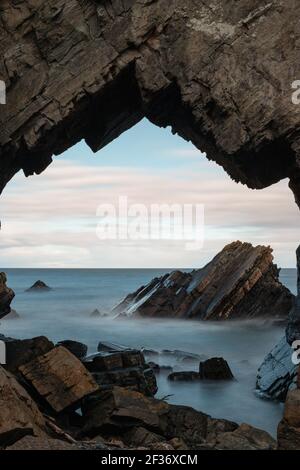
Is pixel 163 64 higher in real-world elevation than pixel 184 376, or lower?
higher

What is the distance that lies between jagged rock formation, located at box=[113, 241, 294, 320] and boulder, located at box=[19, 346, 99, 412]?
82.4 feet

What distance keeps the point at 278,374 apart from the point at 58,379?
9158 mm

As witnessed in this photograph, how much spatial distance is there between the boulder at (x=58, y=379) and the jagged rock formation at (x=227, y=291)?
2512 cm

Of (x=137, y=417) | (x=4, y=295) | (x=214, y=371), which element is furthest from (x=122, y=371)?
(x=214, y=371)

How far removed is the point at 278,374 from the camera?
21.1 metres

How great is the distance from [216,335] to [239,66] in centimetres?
2189

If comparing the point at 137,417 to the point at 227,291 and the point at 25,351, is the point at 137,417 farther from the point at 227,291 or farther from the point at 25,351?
the point at 227,291

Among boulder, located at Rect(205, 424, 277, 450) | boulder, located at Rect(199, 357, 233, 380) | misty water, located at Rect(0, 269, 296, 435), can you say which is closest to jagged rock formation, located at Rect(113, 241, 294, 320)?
misty water, located at Rect(0, 269, 296, 435)

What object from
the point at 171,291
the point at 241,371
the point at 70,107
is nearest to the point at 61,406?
the point at 70,107

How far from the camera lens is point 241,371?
83.2 ft

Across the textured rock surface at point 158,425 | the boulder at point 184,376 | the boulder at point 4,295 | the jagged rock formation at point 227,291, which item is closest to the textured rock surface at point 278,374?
the boulder at point 184,376

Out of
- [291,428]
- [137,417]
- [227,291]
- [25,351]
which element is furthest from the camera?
[227,291]

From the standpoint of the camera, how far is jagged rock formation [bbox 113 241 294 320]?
132 feet

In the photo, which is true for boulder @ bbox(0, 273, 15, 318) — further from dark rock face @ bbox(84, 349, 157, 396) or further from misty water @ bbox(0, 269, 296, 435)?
misty water @ bbox(0, 269, 296, 435)
